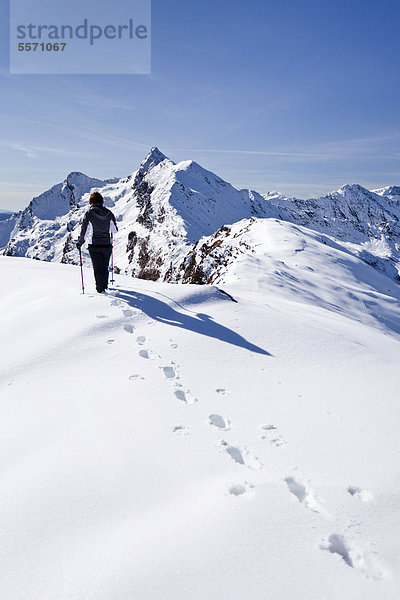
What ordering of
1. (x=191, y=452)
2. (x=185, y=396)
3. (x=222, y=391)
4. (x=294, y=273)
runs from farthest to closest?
(x=294, y=273) < (x=222, y=391) < (x=185, y=396) < (x=191, y=452)

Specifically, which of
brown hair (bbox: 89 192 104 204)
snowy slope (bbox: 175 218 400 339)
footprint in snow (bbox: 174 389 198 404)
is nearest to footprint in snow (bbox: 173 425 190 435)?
footprint in snow (bbox: 174 389 198 404)

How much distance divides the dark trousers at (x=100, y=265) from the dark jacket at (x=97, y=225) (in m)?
0.19

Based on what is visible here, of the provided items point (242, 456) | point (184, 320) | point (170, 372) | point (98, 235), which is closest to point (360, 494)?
point (242, 456)

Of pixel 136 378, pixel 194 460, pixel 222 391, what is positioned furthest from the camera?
pixel 136 378

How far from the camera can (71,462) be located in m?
3.37

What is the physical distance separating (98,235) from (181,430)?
6.37 m

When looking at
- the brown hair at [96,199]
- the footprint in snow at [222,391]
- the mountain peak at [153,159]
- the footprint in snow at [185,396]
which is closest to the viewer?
the footprint in snow at [185,396]

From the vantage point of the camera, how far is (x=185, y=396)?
4.57 meters

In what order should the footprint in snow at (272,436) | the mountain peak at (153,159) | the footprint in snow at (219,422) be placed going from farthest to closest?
1. the mountain peak at (153,159)
2. the footprint in snow at (219,422)
3. the footprint in snow at (272,436)

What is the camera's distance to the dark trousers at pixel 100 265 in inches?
333

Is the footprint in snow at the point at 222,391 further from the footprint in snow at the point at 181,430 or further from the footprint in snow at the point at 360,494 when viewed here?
the footprint in snow at the point at 360,494

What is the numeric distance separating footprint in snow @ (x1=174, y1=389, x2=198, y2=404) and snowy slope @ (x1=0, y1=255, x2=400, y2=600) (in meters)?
0.02

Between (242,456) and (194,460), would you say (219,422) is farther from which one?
(194,460)

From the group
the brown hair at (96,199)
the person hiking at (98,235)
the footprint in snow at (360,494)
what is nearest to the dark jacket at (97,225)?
the person hiking at (98,235)
